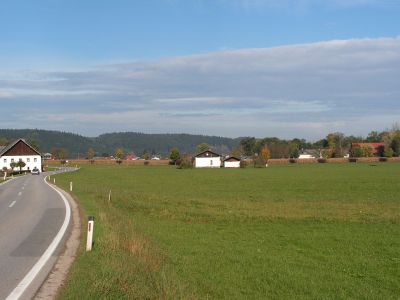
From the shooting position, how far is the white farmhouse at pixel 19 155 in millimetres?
113688

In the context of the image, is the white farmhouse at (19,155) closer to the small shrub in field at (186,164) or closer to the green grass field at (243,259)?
the small shrub in field at (186,164)

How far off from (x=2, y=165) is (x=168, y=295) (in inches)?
4452

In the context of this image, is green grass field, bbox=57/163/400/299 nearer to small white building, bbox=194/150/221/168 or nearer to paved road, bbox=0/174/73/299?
paved road, bbox=0/174/73/299

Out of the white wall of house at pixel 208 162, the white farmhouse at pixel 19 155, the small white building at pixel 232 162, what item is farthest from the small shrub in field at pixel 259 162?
the white farmhouse at pixel 19 155

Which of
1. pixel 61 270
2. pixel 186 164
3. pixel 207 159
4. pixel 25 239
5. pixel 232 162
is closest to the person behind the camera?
pixel 61 270

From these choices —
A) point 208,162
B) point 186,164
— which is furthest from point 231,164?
point 186,164

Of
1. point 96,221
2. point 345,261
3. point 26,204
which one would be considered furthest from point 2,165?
point 345,261

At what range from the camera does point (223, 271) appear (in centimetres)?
1129

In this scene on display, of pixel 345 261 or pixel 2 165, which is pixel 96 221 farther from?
pixel 2 165

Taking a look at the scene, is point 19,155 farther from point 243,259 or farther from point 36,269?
point 36,269

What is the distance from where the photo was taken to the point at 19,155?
4491 inches

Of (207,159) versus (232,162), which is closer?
(232,162)

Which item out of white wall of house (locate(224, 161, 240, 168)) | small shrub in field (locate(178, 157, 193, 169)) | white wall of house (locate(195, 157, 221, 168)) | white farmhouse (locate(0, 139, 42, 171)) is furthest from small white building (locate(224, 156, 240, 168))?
white farmhouse (locate(0, 139, 42, 171))

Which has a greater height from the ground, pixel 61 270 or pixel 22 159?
pixel 22 159
